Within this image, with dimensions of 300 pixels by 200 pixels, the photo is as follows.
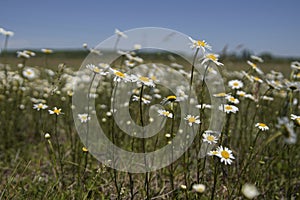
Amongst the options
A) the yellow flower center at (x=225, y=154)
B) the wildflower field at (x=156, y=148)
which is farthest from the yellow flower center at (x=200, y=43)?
the yellow flower center at (x=225, y=154)

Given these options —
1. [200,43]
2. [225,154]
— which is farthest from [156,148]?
[200,43]

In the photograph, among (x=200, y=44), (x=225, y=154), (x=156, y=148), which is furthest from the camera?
(x=156, y=148)

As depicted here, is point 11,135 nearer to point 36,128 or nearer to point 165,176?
point 36,128

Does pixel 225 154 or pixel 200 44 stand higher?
pixel 200 44

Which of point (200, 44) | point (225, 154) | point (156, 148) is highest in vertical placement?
point (200, 44)

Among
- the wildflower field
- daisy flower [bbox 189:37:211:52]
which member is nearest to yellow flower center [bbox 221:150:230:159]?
the wildflower field

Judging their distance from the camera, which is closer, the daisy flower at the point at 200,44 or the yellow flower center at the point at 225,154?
the yellow flower center at the point at 225,154

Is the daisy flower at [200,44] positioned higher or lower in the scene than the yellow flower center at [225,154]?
higher

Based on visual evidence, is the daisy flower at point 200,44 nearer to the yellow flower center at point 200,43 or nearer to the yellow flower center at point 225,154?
the yellow flower center at point 200,43

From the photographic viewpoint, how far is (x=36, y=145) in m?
3.69

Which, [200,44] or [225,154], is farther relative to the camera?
[200,44]

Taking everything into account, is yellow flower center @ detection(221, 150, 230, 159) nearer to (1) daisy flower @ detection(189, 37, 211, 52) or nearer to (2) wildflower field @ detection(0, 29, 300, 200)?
(2) wildflower field @ detection(0, 29, 300, 200)

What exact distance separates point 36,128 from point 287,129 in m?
3.47

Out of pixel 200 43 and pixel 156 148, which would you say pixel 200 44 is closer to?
pixel 200 43
